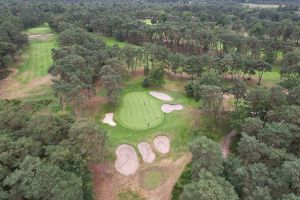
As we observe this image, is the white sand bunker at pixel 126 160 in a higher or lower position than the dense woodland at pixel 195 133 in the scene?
lower

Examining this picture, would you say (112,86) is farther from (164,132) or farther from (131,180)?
(131,180)

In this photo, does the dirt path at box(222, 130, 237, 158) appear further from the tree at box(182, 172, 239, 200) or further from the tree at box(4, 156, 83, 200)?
the tree at box(4, 156, 83, 200)

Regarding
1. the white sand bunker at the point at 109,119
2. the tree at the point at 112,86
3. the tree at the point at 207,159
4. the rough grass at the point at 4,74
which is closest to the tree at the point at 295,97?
the tree at the point at 207,159

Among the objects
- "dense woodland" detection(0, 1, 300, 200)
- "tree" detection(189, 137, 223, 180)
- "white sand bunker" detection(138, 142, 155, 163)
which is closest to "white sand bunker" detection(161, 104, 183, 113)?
"dense woodland" detection(0, 1, 300, 200)


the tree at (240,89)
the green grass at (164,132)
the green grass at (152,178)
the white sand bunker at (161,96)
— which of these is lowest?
the green grass at (152,178)

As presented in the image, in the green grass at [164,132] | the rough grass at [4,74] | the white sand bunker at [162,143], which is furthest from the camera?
the rough grass at [4,74]

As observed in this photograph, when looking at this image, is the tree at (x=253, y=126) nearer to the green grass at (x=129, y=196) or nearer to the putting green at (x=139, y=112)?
the putting green at (x=139, y=112)

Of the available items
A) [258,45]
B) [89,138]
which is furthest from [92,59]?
[258,45]

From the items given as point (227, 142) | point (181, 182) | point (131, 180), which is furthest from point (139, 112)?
point (227, 142)
